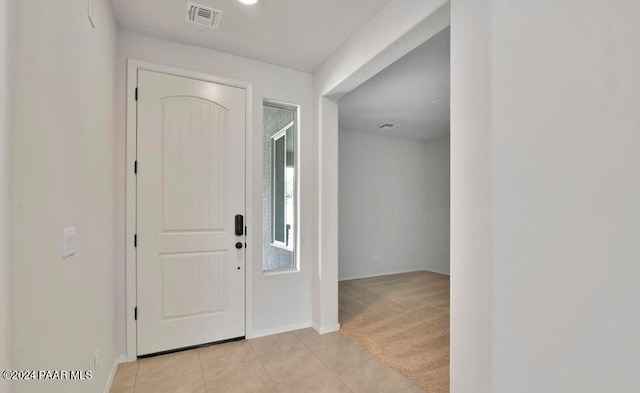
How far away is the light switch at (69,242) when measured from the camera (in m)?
1.26

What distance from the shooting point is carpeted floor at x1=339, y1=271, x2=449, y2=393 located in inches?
94.3

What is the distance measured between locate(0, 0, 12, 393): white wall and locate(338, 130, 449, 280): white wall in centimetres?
A: 461

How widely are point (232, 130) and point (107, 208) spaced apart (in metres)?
1.24

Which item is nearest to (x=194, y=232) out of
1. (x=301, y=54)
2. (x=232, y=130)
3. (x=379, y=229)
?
(x=232, y=130)

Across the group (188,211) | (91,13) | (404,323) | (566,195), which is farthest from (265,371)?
(91,13)

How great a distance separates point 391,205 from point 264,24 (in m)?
4.17

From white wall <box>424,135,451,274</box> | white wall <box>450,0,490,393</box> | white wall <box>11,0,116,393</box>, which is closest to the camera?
white wall <box>11,0,116,393</box>

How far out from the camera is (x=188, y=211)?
2.69 m

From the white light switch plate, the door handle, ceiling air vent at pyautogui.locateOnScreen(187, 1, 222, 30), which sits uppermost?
ceiling air vent at pyautogui.locateOnScreen(187, 1, 222, 30)

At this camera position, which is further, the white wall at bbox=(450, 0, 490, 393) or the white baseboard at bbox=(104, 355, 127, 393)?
the white baseboard at bbox=(104, 355, 127, 393)

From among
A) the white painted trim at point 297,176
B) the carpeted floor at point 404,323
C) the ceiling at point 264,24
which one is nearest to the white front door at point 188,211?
the ceiling at point 264,24

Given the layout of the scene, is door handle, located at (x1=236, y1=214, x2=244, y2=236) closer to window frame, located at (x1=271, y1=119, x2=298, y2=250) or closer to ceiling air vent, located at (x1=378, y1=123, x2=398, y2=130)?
window frame, located at (x1=271, y1=119, x2=298, y2=250)

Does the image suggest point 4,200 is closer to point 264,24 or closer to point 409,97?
point 264,24

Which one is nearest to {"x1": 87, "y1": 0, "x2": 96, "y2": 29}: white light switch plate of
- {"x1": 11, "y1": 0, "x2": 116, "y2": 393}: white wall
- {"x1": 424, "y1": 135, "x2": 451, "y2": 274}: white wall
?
{"x1": 11, "y1": 0, "x2": 116, "y2": 393}: white wall
